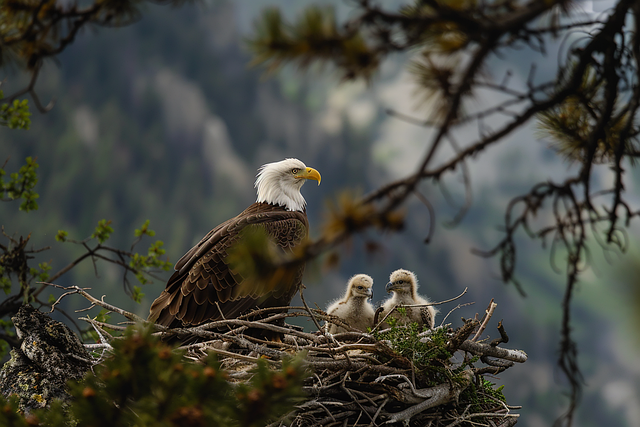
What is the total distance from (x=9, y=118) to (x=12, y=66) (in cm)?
173

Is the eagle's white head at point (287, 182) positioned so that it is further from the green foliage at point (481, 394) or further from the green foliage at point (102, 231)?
the green foliage at point (481, 394)

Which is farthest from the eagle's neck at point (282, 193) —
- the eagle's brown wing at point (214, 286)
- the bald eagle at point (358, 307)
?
the bald eagle at point (358, 307)

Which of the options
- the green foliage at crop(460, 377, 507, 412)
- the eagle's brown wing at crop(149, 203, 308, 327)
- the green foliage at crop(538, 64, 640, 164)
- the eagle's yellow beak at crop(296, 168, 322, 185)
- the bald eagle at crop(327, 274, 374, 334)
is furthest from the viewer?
the eagle's yellow beak at crop(296, 168, 322, 185)

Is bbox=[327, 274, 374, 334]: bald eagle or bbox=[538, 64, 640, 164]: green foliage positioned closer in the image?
bbox=[538, 64, 640, 164]: green foliage

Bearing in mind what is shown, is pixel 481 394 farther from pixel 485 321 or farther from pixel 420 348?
pixel 420 348

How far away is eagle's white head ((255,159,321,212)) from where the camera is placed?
5152 mm

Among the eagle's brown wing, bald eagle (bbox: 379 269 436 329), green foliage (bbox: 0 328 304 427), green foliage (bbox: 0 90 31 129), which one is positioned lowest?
green foliage (bbox: 0 328 304 427)

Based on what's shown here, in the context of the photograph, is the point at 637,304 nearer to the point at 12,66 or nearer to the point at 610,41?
the point at 610,41

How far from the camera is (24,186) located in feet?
17.0

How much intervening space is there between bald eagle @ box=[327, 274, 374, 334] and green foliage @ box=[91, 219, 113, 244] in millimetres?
2431

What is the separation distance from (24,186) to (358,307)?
345cm

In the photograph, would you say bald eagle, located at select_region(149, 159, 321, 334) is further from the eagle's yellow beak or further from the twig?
the twig

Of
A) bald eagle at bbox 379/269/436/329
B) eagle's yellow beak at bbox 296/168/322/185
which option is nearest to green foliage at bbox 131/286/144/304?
eagle's yellow beak at bbox 296/168/322/185

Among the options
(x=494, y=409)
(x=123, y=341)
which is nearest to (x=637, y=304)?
(x=494, y=409)
